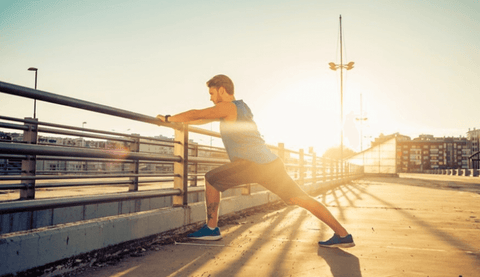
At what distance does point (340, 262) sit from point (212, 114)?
173 cm

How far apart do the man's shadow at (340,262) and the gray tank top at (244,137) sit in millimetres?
1021

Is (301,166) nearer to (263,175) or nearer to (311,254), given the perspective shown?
(263,175)

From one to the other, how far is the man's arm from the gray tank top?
0.06 metres

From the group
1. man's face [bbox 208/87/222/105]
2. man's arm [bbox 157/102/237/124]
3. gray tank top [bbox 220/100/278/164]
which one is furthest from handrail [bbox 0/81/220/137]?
gray tank top [bbox 220/100/278/164]

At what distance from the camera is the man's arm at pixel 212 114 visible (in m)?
3.81

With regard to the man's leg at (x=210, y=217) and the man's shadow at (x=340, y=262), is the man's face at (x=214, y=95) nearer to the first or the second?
the man's leg at (x=210, y=217)

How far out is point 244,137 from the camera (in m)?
3.94

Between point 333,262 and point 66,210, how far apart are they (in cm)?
703

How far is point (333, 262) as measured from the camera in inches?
134

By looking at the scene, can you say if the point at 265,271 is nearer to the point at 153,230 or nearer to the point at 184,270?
the point at 184,270

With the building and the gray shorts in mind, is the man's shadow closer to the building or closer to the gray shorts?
the gray shorts

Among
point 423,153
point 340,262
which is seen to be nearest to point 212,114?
point 340,262

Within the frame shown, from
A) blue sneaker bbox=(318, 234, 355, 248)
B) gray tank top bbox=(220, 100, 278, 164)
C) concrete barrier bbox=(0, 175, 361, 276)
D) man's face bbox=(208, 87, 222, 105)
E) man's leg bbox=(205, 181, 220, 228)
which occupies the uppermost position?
man's face bbox=(208, 87, 222, 105)

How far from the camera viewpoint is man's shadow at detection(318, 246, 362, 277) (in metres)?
3.08
